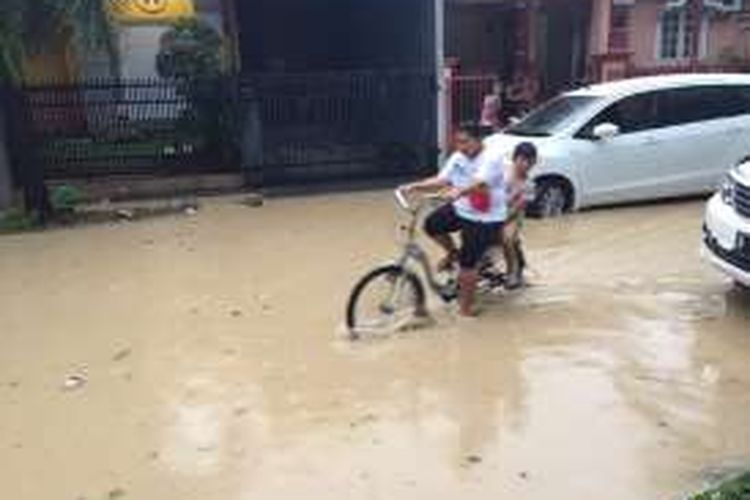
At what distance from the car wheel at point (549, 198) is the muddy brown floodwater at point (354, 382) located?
1277mm

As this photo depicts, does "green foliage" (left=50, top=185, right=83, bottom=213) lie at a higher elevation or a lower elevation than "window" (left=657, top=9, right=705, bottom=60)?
lower

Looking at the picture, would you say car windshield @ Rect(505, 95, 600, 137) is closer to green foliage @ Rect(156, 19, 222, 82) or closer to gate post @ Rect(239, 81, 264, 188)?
gate post @ Rect(239, 81, 264, 188)

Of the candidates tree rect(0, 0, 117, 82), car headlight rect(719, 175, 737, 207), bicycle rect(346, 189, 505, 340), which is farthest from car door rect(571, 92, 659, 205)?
tree rect(0, 0, 117, 82)

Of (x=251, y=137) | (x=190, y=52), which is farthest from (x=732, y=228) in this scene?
(x=190, y=52)

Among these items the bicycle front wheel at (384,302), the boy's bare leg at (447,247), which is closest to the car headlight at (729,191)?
the boy's bare leg at (447,247)

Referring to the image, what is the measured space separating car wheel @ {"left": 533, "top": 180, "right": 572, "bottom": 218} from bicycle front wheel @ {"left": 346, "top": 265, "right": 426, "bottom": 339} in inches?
183

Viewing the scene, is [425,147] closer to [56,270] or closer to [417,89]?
[417,89]

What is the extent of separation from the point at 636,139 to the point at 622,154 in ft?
0.88

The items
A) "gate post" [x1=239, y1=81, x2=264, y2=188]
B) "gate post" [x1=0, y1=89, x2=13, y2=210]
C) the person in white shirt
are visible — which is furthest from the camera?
"gate post" [x1=239, y1=81, x2=264, y2=188]

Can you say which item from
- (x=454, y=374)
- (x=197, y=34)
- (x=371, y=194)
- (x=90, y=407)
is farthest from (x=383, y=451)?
(x=197, y=34)

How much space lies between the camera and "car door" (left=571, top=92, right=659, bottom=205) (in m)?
13.0

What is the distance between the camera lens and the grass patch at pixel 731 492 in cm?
506

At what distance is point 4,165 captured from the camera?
14664mm

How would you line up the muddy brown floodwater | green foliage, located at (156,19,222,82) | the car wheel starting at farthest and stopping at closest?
1. green foliage, located at (156,19,222,82)
2. the car wheel
3. the muddy brown floodwater
